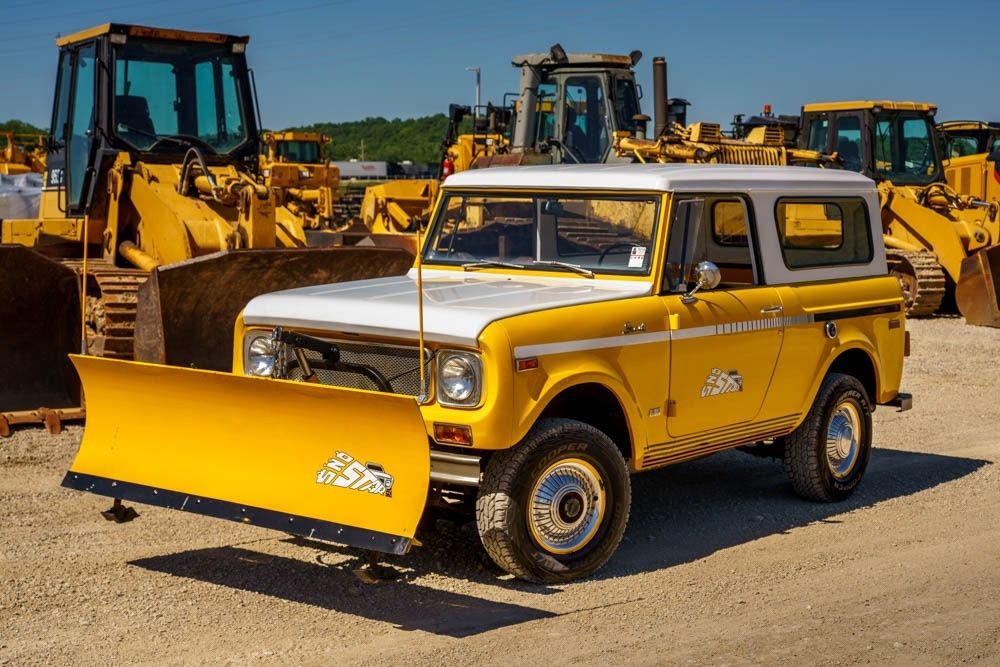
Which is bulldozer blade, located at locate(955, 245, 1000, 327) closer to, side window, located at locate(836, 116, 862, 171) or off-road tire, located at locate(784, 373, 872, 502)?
side window, located at locate(836, 116, 862, 171)

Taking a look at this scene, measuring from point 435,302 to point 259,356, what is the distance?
1.04 m

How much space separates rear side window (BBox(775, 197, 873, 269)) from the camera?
8.39 meters

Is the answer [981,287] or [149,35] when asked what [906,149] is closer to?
[981,287]

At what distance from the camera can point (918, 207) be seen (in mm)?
20188

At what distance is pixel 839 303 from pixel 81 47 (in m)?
8.34

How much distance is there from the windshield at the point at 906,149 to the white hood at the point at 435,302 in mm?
15206

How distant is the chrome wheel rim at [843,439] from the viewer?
28.5 ft

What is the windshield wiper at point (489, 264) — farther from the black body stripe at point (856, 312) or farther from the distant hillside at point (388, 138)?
the distant hillside at point (388, 138)

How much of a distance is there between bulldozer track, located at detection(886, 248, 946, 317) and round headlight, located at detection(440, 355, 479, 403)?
13803 millimetres

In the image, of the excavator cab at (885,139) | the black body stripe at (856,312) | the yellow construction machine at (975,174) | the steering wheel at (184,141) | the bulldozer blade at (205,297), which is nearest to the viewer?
the black body stripe at (856,312)

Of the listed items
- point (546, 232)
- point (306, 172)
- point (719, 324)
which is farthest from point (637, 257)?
point (306, 172)

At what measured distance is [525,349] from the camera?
21.1ft

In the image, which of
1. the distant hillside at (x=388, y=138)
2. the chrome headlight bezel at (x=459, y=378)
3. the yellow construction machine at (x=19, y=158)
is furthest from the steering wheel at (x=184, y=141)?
the distant hillside at (x=388, y=138)

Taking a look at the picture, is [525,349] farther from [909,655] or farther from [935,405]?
[935,405]
